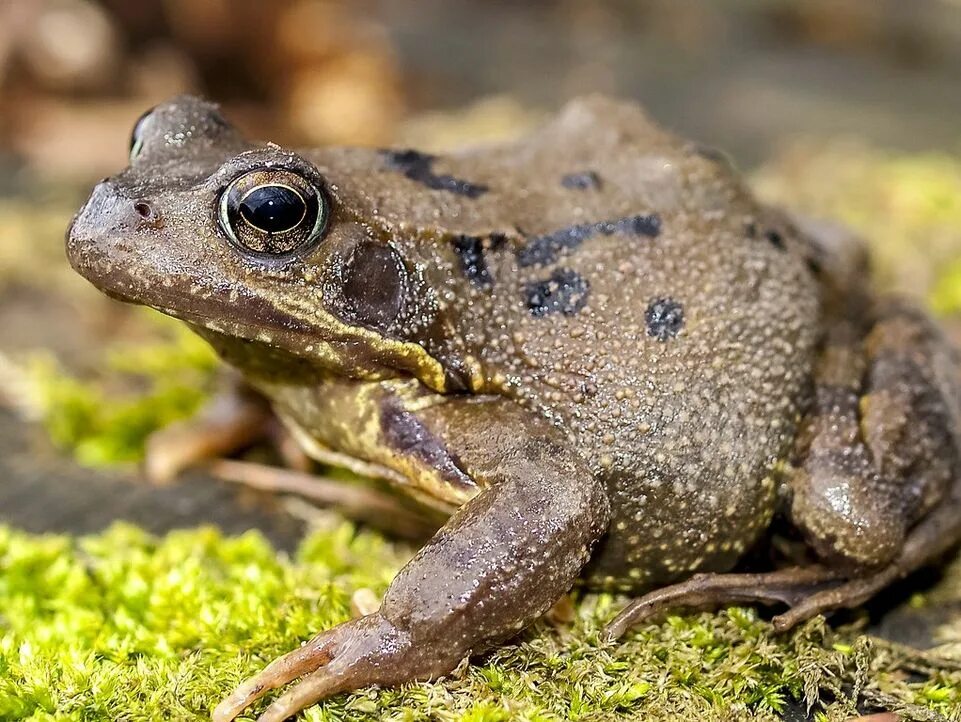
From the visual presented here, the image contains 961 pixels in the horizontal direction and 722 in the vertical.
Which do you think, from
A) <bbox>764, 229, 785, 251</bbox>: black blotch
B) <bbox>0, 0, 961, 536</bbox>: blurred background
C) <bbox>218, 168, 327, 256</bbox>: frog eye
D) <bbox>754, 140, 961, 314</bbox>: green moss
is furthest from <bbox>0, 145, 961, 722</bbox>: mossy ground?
<bbox>754, 140, 961, 314</bbox>: green moss

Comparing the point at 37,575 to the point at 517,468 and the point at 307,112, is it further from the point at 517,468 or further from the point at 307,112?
the point at 307,112

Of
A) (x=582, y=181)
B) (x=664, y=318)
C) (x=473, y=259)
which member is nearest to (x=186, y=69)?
(x=582, y=181)

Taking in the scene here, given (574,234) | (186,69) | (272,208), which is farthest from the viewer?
(186,69)

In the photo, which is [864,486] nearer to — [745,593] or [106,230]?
[745,593]

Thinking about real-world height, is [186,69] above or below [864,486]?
above

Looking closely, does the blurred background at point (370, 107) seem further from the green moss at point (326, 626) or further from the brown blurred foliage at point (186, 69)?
the green moss at point (326, 626)

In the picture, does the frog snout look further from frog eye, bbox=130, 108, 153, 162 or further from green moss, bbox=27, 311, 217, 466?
green moss, bbox=27, 311, 217, 466

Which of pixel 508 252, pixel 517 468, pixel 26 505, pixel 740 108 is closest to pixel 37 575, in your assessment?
pixel 26 505
